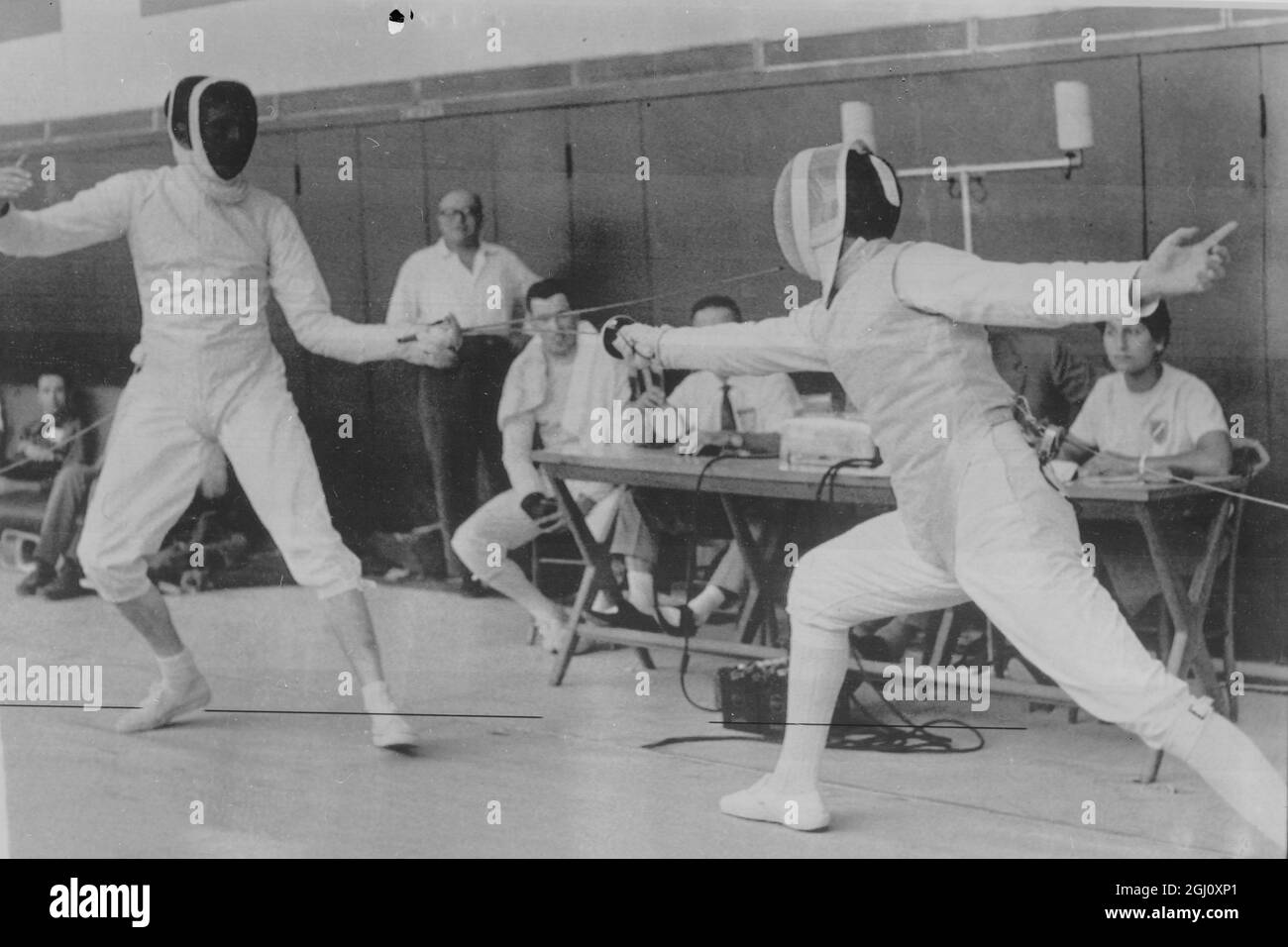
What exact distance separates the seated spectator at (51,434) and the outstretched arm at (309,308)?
1.98 feet

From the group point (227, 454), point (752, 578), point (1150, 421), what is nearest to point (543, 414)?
point (752, 578)

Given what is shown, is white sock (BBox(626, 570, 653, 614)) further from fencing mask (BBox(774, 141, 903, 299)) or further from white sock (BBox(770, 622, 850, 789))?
fencing mask (BBox(774, 141, 903, 299))

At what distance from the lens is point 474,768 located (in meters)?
3.59

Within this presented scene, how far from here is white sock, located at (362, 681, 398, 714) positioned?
3693 millimetres

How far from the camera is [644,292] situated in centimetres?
366

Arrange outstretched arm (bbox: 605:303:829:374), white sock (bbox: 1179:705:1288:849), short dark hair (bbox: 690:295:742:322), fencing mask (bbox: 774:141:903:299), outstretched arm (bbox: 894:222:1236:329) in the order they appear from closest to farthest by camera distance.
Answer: outstretched arm (bbox: 894:222:1236:329) < white sock (bbox: 1179:705:1288:849) < fencing mask (bbox: 774:141:903:299) < outstretched arm (bbox: 605:303:829:374) < short dark hair (bbox: 690:295:742:322)

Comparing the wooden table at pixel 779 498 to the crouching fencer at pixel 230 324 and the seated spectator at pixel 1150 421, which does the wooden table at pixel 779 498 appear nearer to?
the seated spectator at pixel 1150 421

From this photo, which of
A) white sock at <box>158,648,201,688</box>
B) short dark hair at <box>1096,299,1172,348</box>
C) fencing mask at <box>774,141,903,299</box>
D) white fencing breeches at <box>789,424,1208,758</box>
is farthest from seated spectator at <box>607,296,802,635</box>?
white sock at <box>158,648,201,688</box>

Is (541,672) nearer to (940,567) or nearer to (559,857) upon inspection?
(559,857)

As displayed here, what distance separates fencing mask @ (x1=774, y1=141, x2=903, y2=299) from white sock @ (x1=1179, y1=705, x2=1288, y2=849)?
1.20 m

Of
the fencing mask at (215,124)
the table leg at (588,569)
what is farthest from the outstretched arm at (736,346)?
the fencing mask at (215,124)
